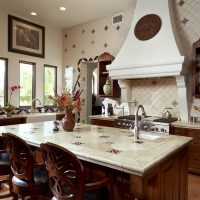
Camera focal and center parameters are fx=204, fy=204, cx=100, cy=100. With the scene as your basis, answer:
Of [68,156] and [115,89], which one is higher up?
[115,89]

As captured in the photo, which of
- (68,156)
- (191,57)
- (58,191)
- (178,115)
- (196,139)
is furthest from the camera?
(178,115)

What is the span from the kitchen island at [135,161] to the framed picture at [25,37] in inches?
126

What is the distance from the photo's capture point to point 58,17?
16.9 feet

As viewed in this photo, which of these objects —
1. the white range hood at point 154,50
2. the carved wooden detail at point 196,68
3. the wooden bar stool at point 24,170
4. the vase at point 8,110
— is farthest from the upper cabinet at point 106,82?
the wooden bar stool at point 24,170

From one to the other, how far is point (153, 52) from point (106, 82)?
142cm

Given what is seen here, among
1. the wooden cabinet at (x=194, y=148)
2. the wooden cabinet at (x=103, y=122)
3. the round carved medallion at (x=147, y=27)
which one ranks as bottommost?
the wooden cabinet at (x=194, y=148)

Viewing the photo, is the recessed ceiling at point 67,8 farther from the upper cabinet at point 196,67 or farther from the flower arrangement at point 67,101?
the flower arrangement at point 67,101

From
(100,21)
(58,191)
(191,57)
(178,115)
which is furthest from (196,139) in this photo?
(100,21)

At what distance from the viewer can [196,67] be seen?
11.9ft

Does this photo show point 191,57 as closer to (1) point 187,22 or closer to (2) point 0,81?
(1) point 187,22

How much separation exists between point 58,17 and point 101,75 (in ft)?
5.98

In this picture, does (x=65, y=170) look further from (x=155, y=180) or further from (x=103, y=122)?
(x=103, y=122)

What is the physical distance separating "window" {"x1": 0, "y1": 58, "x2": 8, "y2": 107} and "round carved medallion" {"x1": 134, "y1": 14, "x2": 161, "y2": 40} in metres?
3.04

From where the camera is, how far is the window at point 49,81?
5.75 metres
